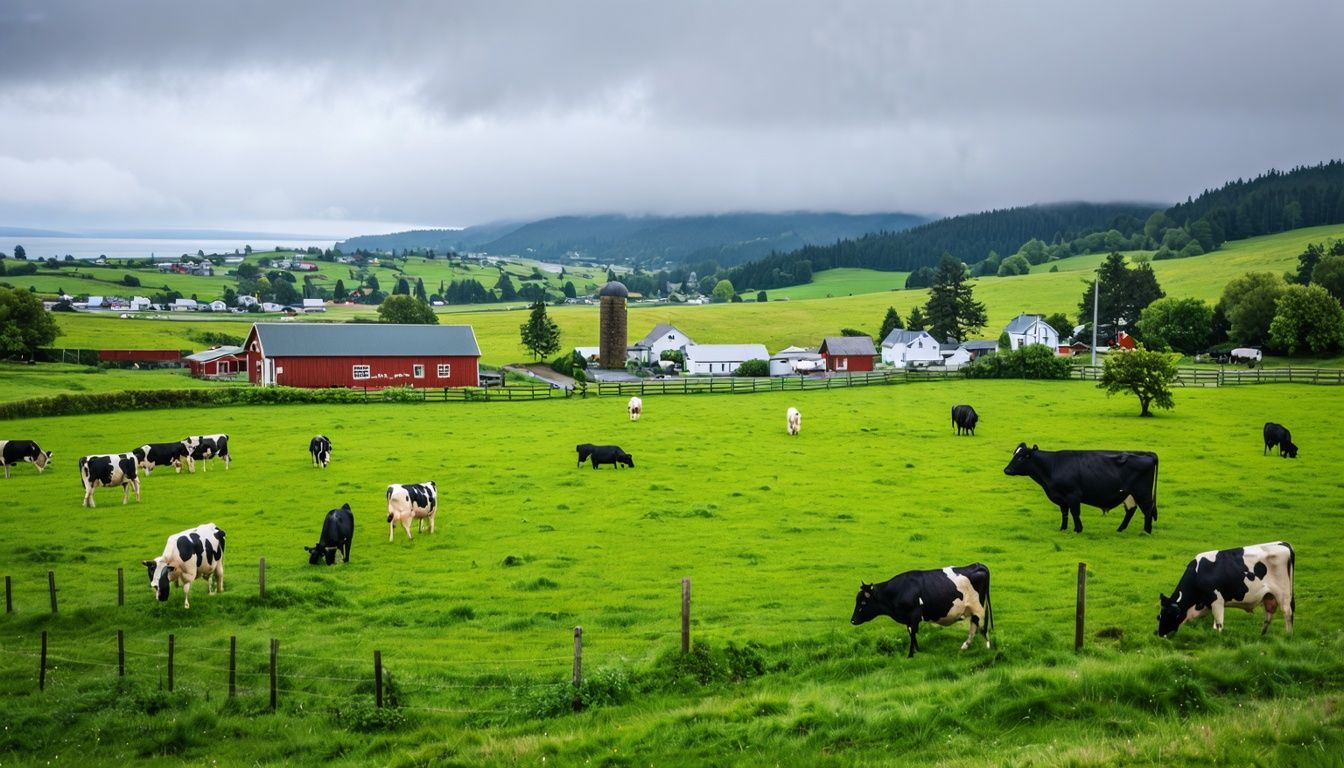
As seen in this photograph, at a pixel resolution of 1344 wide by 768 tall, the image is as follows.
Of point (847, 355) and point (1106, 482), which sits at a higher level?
point (847, 355)

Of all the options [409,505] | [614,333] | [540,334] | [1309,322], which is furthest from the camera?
[540,334]

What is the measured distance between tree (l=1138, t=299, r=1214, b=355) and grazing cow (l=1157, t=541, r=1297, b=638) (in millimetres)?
81759

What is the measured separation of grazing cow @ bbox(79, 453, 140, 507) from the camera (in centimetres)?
2547

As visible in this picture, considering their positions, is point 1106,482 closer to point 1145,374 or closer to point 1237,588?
point 1237,588

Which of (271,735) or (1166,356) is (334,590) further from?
(1166,356)

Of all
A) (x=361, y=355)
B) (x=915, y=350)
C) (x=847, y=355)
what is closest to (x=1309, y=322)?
(x=915, y=350)

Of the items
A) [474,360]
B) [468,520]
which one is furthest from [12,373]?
[468,520]

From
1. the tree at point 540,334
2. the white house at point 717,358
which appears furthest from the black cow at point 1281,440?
the tree at point 540,334

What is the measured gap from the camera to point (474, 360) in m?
69.9

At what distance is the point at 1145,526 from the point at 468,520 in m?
15.8

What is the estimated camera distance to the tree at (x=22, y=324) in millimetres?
67500

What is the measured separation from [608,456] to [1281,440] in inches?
861

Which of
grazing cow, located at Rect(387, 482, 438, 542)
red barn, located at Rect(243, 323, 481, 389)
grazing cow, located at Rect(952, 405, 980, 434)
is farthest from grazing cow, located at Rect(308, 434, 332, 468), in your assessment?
red barn, located at Rect(243, 323, 481, 389)

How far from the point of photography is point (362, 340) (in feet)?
222
